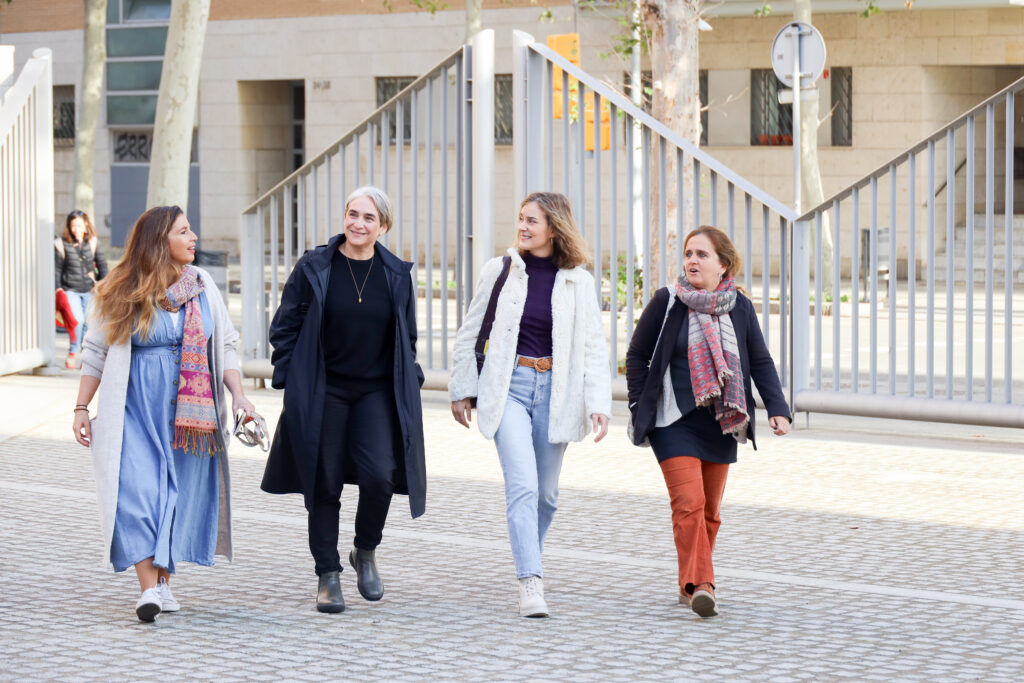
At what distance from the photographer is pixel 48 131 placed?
1425 centimetres

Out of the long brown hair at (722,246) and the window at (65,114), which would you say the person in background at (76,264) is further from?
the window at (65,114)

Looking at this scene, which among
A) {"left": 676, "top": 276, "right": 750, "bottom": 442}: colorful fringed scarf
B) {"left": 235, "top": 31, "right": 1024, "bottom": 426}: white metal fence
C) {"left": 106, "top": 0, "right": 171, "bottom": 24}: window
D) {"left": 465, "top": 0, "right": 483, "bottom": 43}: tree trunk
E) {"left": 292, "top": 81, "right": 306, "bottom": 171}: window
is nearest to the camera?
{"left": 676, "top": 276, "right": 750, "bottom": 442}: colorful fringed scarf

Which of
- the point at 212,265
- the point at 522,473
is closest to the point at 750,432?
the point at 522,473

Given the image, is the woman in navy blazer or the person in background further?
the person in background

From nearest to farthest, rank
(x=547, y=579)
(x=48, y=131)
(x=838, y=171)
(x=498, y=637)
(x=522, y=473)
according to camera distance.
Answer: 1. (x=498, y=637)
2. (x=522, y=473)
3. (x=547, y=579)
4. (x=48, y=131)
5. (x=838, y=171)

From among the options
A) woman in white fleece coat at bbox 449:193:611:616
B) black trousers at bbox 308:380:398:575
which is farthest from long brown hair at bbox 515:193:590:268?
black trousers at bbox 308:380:398:575

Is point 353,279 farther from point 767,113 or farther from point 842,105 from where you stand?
point 767,113

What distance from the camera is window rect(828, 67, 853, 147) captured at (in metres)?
28.3

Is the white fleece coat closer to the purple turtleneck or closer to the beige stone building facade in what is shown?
the purple turtleneck

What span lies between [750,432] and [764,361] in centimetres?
28

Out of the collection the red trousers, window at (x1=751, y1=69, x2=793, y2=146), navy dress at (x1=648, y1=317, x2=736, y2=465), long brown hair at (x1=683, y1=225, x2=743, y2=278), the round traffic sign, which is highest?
window at (x1=751, y1=69, x2=793, y2=146)

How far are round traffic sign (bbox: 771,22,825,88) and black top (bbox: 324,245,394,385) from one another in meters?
10.6

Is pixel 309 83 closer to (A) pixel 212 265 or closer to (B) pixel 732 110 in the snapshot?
(B) pixel 732 110

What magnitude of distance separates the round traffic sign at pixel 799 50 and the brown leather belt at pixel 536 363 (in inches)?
412
